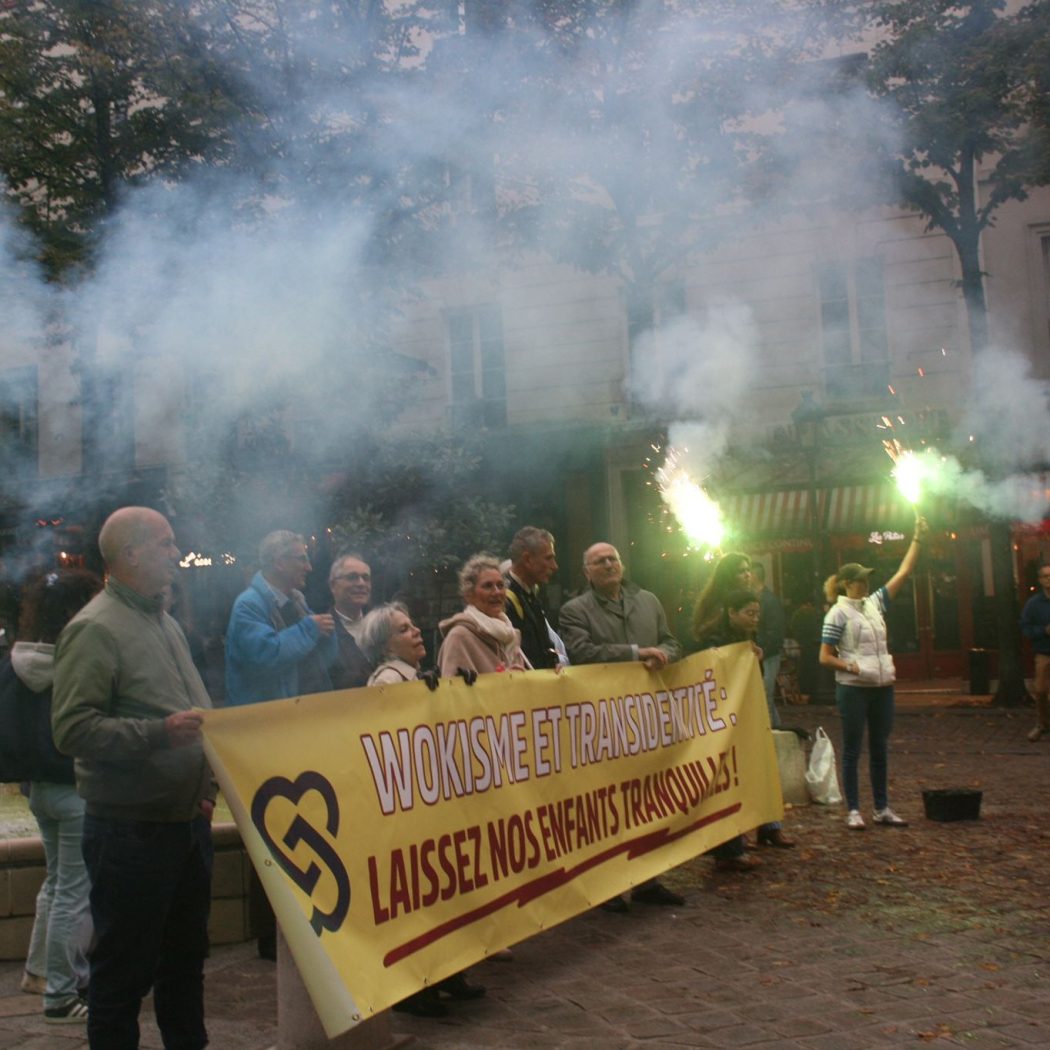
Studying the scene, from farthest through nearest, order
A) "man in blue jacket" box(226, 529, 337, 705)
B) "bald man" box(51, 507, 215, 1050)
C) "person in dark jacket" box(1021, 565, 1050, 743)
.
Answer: "person in dark jacket" box(1021, 565, 1050, 743), "man in blue jacket" box(226, 529, 337, 705), "bald man" box(51, 507, 215, 1050)

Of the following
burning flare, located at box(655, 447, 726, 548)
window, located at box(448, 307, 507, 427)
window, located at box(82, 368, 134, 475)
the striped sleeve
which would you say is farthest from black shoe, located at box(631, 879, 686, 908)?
window, located at box(448, 307, 507, 427)

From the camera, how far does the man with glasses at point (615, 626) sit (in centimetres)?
542

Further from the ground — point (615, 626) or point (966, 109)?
point (966, 109)

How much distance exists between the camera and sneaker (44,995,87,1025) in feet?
12.8

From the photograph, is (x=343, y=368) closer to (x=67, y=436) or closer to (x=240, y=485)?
(x=240, y=485)

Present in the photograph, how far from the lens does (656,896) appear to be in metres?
5.39

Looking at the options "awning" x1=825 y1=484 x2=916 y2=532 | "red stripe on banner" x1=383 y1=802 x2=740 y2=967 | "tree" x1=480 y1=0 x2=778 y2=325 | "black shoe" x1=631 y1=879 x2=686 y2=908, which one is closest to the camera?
"red stripe on banner" x1=383 y1=802 x2=740 y2=967

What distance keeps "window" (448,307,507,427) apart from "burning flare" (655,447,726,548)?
2842 millimetres

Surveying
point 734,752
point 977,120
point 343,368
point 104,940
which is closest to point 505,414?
point 343,368

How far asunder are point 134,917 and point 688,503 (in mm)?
13131

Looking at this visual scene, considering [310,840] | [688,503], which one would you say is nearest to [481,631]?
[310,840]

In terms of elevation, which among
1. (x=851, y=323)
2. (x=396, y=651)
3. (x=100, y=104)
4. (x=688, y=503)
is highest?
(x=100, y=104)

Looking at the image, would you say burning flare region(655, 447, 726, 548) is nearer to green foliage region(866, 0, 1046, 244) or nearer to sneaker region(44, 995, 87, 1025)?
green foliage region(866, 0, 1046, 244)

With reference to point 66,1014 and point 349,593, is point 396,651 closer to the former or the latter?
point 349,593
